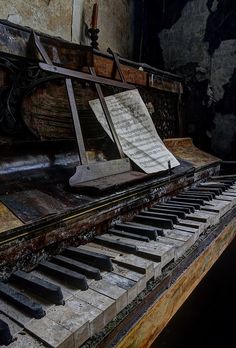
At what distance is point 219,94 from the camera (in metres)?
4.11

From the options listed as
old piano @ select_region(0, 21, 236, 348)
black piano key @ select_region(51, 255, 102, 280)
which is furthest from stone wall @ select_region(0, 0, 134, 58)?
black piano key @ select_region(51, 255, 102, 280)

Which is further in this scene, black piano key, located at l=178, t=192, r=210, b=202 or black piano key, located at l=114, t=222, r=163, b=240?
black piano key, located at l=178, t=192, r=210, b=202

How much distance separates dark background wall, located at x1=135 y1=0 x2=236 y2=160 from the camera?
158 inches

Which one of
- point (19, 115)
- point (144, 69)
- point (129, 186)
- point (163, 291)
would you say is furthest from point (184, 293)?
point (144, 69)

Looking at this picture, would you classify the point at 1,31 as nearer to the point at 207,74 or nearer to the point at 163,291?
the point at 163,291

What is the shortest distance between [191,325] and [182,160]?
→ 4.97 ft

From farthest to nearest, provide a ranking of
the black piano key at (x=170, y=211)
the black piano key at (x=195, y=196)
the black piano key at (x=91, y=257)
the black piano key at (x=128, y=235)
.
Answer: the black piano key at (x=195, y=196), the black piano key at (x=170, y=211), the black piano key at (x=128, y=235), the black piano key at (x=91, y=257)

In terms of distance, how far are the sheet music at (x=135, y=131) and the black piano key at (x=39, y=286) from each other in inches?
44.9

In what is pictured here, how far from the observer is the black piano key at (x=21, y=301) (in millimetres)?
845

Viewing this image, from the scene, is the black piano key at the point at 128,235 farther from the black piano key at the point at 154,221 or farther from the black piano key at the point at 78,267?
the black piano key at the point at 78,267

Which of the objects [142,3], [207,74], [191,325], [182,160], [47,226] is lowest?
[191,325]

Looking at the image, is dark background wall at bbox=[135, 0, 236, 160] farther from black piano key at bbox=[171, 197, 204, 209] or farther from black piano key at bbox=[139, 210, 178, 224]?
black piano key at bbox=[139, 210, 178, 224]

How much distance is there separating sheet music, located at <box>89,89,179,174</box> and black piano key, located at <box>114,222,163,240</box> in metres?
0.48

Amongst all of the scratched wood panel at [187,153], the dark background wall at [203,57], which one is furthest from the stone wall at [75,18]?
the scratched wood panel at [187,153]
